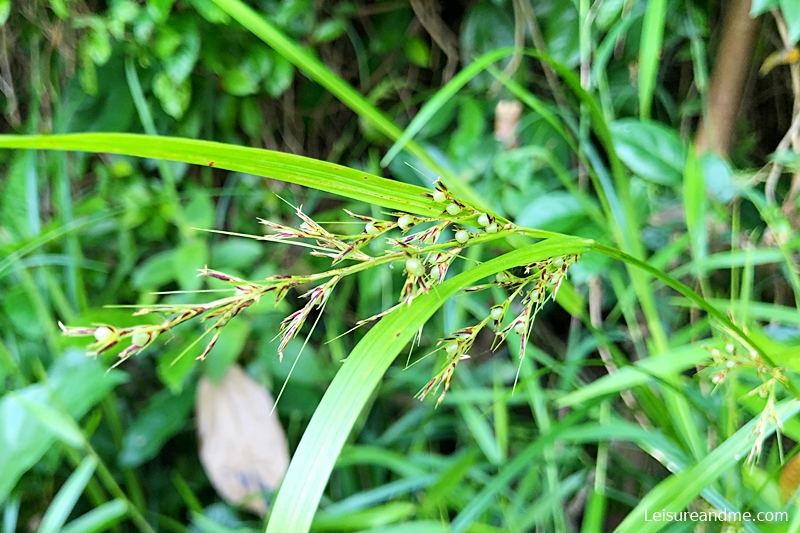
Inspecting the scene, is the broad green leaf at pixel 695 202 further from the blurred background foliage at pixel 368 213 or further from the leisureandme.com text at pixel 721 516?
the leisureandme.com text at pixel 721 516

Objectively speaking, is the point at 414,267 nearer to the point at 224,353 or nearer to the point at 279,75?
the point at 224,353

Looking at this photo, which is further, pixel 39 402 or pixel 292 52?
pixel 39 402

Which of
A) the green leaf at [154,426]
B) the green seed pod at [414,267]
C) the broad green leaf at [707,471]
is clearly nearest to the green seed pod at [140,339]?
the green seed pod at [414,267]

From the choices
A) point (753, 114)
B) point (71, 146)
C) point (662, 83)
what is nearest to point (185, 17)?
point (71, 146)

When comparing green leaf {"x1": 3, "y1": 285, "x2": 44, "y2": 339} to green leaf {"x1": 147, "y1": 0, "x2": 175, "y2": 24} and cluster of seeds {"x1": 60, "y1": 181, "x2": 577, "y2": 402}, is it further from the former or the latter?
cluster of seeds {"x1": 60, "y1": 181, "x2": 577, "y2": 402}

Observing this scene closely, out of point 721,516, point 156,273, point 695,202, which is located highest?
point 695,202

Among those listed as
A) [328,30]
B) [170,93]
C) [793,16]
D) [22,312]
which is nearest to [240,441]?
[22,312]

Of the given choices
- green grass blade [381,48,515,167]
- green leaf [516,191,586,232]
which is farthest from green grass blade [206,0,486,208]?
green leaf [516,191,586,232]
